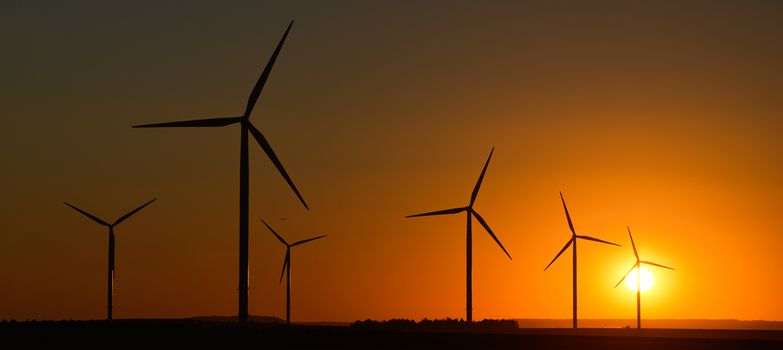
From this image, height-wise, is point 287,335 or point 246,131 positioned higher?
point 246,131

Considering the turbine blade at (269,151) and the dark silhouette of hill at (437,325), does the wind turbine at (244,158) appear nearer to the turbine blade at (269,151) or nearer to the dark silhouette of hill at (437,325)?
the turbine blade at (269,151)

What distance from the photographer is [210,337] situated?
92.5 metres

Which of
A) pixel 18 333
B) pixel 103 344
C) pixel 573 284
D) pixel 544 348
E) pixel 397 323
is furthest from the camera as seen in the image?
pixel 573 284

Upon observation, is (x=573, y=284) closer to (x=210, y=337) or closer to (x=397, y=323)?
(x=397, y=323)

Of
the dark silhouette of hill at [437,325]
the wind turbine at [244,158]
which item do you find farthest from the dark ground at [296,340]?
the dark silhouette of hill at [437,325]

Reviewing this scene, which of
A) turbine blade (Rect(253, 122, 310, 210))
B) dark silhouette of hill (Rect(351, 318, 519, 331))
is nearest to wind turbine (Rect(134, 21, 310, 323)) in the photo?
turbine blade (Rect(253, 122, 310, 210))

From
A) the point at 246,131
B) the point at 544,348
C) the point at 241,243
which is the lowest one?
the point at 544,348

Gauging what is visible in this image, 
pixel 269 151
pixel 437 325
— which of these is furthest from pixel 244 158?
pixel 437 325

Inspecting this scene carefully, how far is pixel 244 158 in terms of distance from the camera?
95500 mm

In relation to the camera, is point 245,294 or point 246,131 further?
point 246,131

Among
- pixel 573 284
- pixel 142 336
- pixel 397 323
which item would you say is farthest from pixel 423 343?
pixel 573 284

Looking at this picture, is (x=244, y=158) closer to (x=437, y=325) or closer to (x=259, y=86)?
(x=259, y=86)

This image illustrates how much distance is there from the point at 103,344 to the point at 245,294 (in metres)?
10.3

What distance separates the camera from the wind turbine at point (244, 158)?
3578 inches
